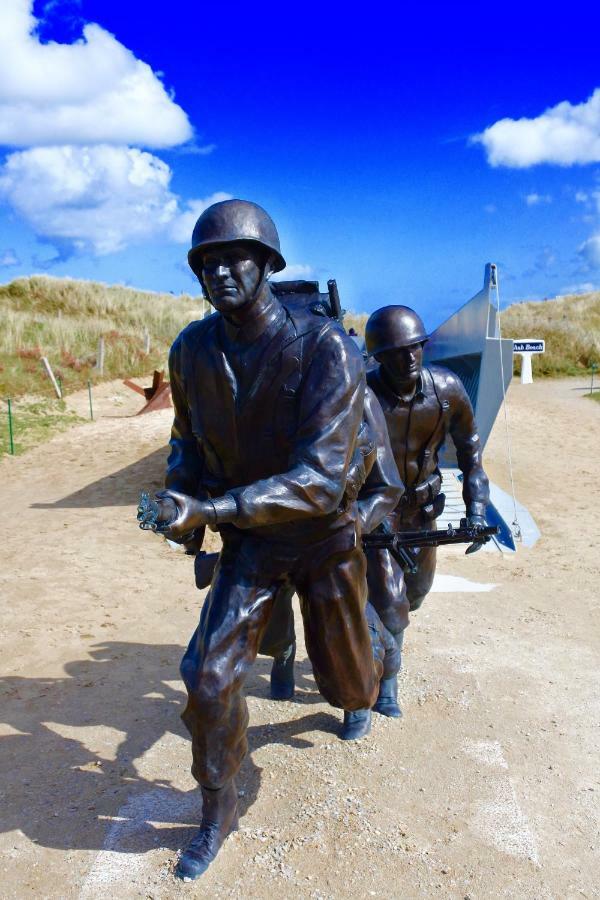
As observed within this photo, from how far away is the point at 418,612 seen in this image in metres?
6.41

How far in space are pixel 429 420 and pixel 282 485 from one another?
2193mm

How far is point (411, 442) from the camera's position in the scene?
4.86 metres

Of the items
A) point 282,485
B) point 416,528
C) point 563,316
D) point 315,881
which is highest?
point 563,316

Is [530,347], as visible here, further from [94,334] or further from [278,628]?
[94,334]

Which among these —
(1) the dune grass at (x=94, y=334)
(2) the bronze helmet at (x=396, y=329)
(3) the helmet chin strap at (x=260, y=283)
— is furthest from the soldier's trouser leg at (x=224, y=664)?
(1) the dune grass at (x=94, y=334)

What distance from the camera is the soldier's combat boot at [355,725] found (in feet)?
14.2

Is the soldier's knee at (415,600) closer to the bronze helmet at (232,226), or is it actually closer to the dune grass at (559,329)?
the bronze helmet at (232,226)

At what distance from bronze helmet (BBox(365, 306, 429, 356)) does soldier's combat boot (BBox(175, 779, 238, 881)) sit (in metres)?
2.41

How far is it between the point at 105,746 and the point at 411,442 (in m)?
2.31

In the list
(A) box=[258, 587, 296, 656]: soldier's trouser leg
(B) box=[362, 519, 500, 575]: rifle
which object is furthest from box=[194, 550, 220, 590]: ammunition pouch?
(B) box=[362, 519, 500, 575]: rifle

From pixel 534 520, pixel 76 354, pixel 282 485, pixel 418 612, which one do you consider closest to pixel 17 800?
pixel 282 485

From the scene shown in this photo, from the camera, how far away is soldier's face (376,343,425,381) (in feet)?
15.4

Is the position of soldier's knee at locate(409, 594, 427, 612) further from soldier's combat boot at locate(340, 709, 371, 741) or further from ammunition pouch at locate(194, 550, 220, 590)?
ammunition pouch at locate(194, 550, 220, 590)

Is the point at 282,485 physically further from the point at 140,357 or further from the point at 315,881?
the point at 140,357
